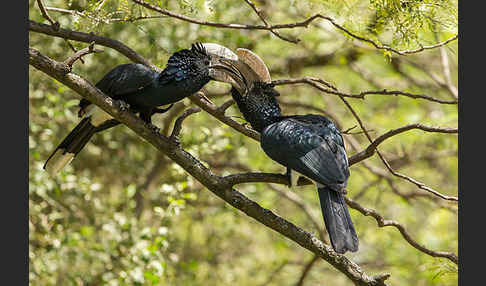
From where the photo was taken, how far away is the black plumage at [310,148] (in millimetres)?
2756

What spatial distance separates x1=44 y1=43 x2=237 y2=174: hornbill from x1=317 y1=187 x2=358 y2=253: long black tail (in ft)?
3.23

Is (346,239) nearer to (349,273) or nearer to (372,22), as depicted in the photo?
(349,273)

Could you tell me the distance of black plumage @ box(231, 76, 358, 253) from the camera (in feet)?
9.04

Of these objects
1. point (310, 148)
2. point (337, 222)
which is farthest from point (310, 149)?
point (337, 222)

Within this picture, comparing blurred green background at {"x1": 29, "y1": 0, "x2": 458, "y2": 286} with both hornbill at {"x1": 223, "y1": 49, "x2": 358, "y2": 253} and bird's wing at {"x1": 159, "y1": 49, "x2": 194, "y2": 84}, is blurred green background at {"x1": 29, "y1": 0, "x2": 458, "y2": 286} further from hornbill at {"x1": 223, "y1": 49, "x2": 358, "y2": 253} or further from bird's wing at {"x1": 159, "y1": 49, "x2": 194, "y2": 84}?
hornbill at {"x1": 223, "y1": 49, "x2": 358, "y2": 253}

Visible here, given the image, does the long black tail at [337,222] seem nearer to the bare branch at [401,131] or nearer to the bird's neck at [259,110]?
the bare branch at [401,131]

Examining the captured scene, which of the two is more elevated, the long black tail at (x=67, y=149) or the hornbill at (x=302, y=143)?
the hornbill at (x=302, y=143)

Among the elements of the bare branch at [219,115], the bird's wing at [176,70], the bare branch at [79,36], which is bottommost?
the bare branch at [79,36]

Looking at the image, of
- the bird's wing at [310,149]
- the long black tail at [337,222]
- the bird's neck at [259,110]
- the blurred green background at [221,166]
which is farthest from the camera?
the blurred green background at [221,166]

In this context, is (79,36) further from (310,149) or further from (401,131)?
(401,131)

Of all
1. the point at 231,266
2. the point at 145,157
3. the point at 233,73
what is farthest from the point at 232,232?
the point at 233,73

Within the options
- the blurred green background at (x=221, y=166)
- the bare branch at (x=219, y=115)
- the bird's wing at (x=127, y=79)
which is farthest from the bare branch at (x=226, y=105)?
the blurred green background at (x=221, y=166)

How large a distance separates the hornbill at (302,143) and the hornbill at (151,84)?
0.17 metres

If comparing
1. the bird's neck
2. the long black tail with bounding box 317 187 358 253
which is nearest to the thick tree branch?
the long black tail with bounding box 317 187 358 253
